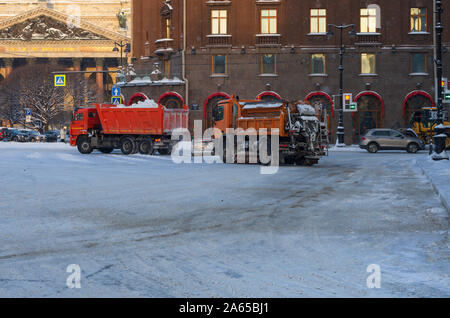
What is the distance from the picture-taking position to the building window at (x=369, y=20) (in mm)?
49344

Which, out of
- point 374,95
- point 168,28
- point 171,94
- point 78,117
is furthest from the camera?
point 168,28

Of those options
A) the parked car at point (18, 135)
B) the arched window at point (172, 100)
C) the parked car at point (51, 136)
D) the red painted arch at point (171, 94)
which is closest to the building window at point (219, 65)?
the red painted arch at point (171, 94)

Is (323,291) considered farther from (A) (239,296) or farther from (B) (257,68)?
(B) (257,68)

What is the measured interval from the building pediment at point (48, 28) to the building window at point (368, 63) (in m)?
57.9

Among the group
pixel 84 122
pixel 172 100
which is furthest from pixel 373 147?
pixel 84 122

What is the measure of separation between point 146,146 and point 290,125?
12637mm

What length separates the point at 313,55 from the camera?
1959 inches

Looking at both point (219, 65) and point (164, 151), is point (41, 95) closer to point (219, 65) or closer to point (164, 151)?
point (219, 65)

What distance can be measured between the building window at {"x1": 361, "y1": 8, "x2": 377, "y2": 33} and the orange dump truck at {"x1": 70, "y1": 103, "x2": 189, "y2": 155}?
17.9m

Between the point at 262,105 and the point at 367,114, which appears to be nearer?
the point at 262,105

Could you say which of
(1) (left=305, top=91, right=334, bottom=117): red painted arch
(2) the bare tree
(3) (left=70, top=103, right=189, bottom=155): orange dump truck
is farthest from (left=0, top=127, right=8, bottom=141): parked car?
(1) (left=305, top=91, right=334, bottom=117): red painted arch

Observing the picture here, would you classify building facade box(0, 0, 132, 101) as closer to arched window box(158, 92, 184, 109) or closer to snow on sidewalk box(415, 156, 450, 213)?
arched window box(158, 92, 184, 109)

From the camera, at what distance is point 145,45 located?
54969 mm

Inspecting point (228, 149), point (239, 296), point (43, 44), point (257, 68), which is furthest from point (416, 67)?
point (43, 44)
